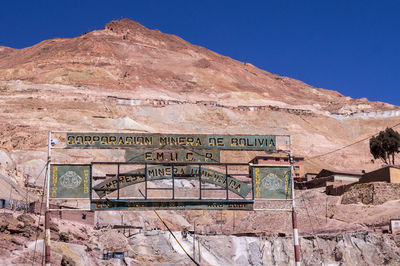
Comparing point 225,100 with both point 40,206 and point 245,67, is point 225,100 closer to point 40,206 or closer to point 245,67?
point 245,67

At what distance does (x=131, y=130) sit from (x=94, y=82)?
3405 cm

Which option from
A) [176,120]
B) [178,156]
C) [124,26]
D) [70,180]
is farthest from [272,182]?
[124,26]

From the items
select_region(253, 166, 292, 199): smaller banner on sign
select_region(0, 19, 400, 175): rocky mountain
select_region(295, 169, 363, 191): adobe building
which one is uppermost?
select_region(0, 19, 400, 175): rocky mountain

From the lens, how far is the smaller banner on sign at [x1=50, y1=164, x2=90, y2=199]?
24.3 metres

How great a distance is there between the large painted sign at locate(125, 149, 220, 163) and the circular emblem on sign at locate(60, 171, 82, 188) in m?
2.42

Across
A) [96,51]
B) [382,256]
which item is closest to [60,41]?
[96,51]

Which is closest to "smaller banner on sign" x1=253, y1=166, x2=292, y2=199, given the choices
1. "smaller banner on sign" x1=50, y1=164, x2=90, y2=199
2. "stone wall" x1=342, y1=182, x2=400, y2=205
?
"smaller banner on sign" x1=50, y1=164, x2=90, y2=199

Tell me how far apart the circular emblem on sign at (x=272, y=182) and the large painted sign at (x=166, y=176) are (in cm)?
80

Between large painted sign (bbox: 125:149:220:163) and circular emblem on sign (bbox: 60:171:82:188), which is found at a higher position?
large painted sign (bbox: 125:149:220:163)

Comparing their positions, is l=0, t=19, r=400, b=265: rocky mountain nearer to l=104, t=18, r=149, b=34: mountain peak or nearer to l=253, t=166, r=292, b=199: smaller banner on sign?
l=104, t=18, r=149, b=34: mountain peak

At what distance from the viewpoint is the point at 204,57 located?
162250mm

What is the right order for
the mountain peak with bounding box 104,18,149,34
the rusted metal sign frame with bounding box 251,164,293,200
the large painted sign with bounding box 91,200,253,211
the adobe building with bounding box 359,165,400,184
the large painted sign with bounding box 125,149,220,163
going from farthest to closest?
the mountain peak with bounding box 104,18,149,34
the adobe building with bounding box 359,165,400,184
the rusted metal sign frame with bounding box 251,164,293,200
the large painted sign with bounding box 125,149,220,163
the large painted sign with bounding box 91,200,253,211

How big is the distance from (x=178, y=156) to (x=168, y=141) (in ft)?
2.87

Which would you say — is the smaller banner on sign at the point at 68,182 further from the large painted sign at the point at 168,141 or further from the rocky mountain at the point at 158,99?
the rocky mountain at the point at 158,99
